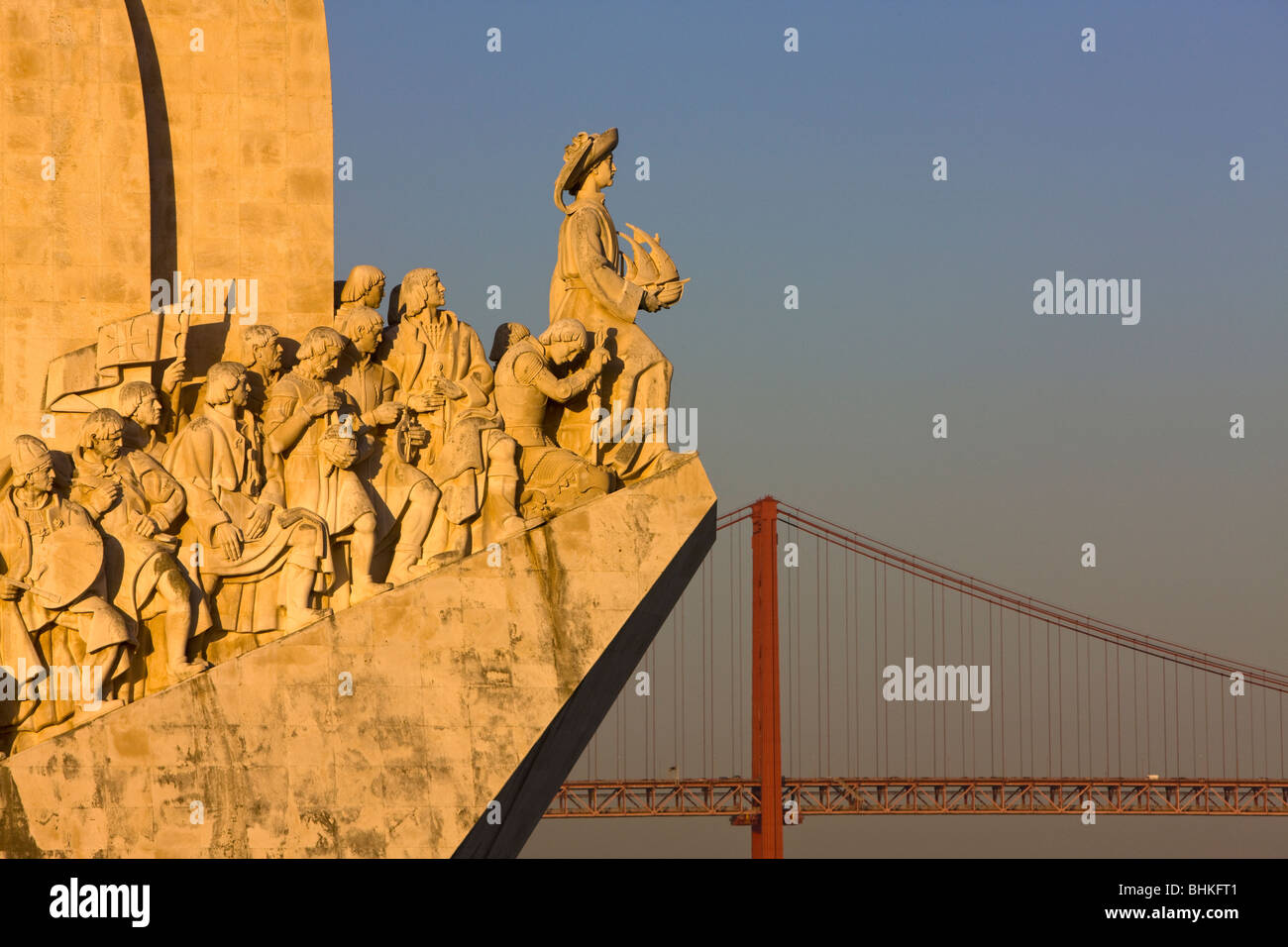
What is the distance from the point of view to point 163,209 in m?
12.9

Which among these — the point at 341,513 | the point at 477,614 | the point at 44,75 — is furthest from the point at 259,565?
the point at 44,75

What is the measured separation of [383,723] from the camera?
1127 centimetres

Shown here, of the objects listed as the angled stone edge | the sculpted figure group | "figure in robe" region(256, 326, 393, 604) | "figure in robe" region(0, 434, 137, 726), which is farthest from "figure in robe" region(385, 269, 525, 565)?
"figure in robe" region(0, 434, 137, 726)

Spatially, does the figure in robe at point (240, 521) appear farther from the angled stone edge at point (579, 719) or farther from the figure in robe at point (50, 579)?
the angled stone edge at point (579, 719)

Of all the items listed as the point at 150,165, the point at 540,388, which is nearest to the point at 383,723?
the point at 540,388

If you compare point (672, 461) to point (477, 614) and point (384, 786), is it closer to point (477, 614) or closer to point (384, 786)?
point (477, 614)

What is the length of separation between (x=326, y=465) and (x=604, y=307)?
2.00m

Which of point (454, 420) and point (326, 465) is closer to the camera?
point (326, 465)

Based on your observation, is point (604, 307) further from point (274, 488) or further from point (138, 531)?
point (138, 531)

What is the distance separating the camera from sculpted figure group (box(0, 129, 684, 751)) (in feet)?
37.4

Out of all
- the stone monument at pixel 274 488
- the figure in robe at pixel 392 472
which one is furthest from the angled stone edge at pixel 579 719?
the figure in robe at pixel 392 472

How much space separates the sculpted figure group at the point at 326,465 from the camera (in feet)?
37.4

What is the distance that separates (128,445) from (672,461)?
121 inches

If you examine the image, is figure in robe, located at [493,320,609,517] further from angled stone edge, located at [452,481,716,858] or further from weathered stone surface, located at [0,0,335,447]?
weathered stone surface, located at [0,0,335,447]
